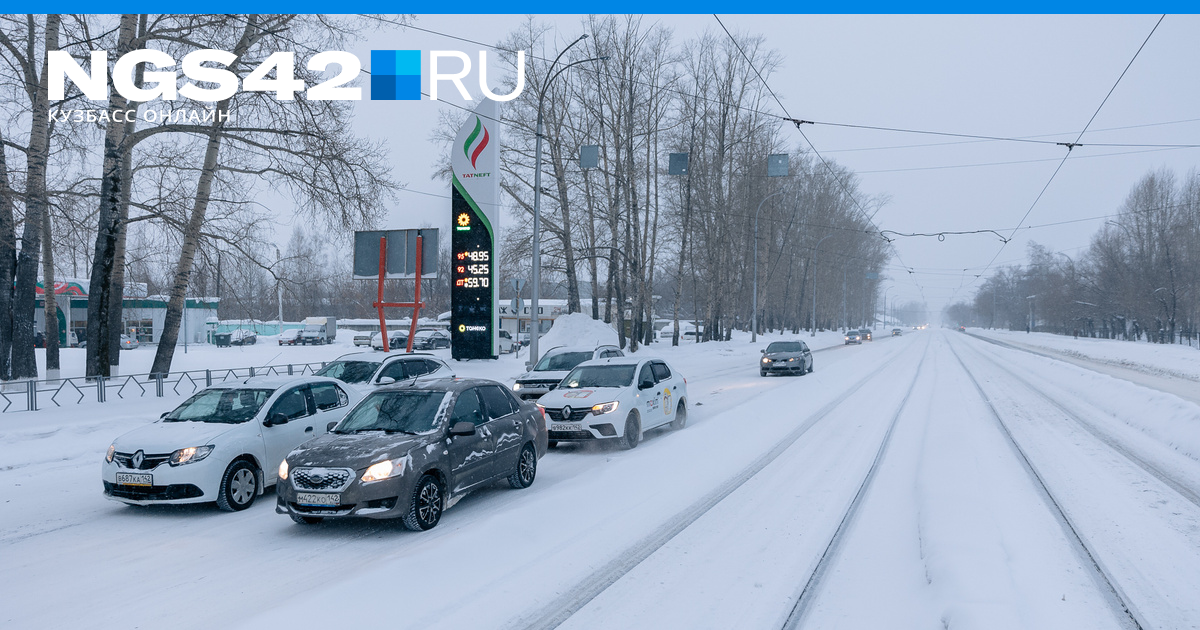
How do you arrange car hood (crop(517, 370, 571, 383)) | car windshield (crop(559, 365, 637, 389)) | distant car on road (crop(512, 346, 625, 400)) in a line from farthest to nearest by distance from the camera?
1. car hood (crop(517, 370, 571, 383))
2. distant car on road (crop(512, 346, 625, 400))
3. car windshield (crop(559, 365, 637, 389))

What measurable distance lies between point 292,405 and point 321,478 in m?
3.00

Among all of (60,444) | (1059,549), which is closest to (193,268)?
(60,444)

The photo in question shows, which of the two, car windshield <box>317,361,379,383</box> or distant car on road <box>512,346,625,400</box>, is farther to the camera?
distant car on road <box>512,346,625,400</box>

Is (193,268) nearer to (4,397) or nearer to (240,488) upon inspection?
(4,397)

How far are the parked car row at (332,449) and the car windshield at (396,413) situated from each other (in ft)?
0.05

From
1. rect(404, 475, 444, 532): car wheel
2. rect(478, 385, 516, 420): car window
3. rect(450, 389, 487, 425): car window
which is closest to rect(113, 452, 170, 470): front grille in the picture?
rect(404, 475, 444, 532): car wheel

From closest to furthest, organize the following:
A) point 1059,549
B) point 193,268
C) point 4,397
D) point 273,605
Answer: point 273,605 < point 1059,549 < point 4,397 < point 193,268

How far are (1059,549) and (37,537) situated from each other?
970 centimetres

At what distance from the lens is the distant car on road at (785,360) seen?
27.8 metres

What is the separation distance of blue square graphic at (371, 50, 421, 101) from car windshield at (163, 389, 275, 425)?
12088mm

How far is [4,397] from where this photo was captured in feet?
49.9

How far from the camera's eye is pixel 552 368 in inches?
707

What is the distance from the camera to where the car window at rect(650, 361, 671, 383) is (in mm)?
14484

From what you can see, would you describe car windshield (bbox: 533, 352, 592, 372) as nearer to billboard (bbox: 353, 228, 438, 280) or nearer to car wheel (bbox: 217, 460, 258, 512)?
billboard (bbox: 353, 228, 438, 280)
